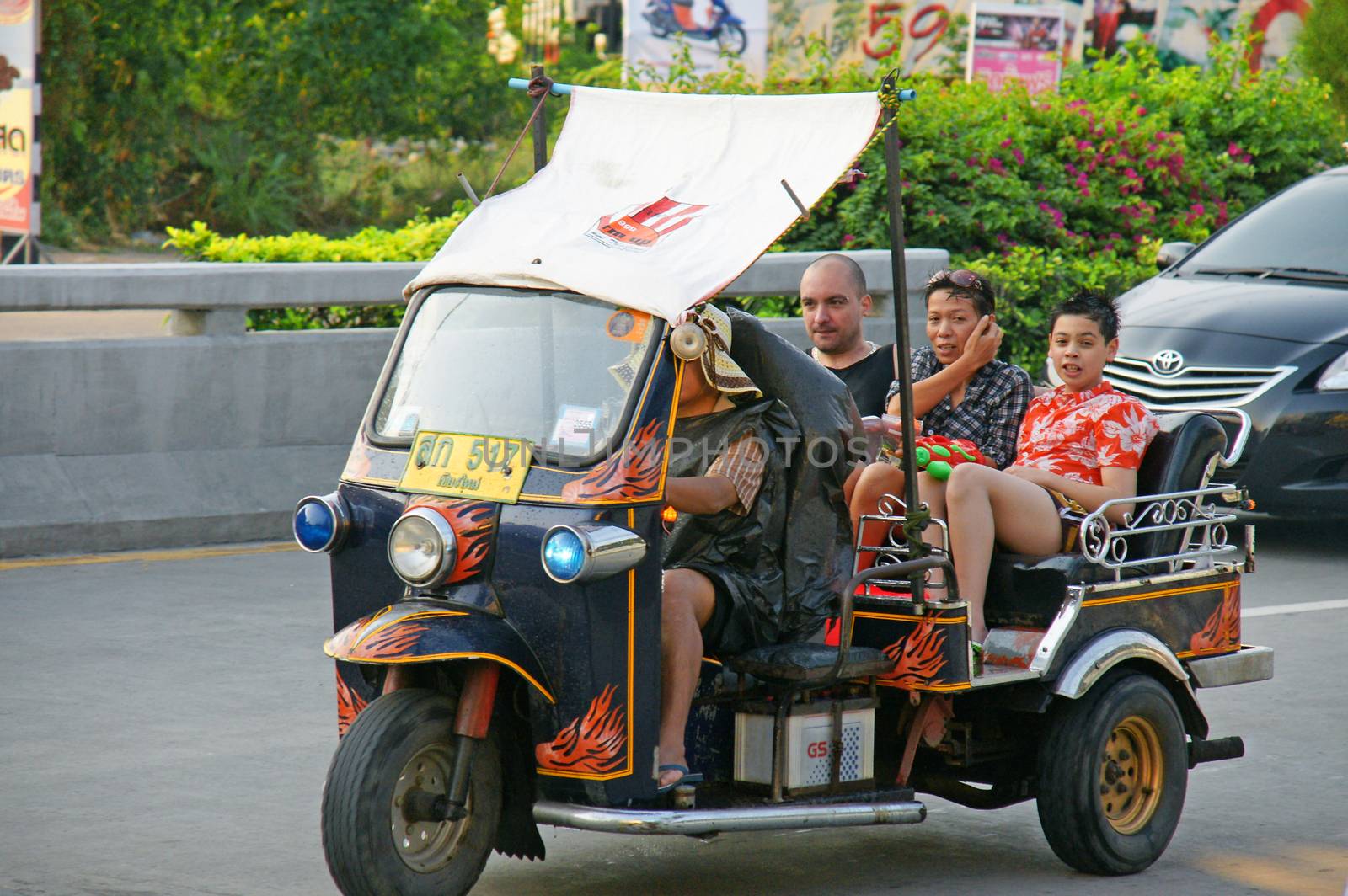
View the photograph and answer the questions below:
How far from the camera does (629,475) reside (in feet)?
15.3

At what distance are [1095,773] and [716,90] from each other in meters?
9.94

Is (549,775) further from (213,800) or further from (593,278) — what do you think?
(213,800)

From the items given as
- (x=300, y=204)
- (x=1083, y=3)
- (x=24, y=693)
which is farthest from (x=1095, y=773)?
(x=1083, y=3)

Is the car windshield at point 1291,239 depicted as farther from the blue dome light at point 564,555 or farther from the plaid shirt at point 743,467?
the blue dome light at point 564,555

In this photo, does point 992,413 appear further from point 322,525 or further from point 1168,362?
point 1168,362

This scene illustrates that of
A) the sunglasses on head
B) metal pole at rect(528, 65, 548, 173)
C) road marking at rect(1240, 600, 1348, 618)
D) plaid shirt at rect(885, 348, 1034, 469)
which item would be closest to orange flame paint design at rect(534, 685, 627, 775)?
metal pole at rect(528, 65, 548, 173)

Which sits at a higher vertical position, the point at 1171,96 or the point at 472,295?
the point at 1171,96

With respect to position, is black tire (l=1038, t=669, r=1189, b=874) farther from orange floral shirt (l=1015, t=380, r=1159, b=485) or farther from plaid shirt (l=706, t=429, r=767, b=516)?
plaid shirt (l=706, t=429, r=767, b=516)

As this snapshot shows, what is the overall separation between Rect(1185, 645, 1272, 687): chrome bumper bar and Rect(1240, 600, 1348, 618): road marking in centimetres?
295

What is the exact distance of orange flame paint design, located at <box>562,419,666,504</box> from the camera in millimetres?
4629

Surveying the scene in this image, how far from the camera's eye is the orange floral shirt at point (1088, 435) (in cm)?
592

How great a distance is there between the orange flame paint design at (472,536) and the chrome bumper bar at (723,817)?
23.3 inches

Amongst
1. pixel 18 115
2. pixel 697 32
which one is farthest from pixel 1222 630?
pixel 697 32

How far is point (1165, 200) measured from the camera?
15422 millimetres
